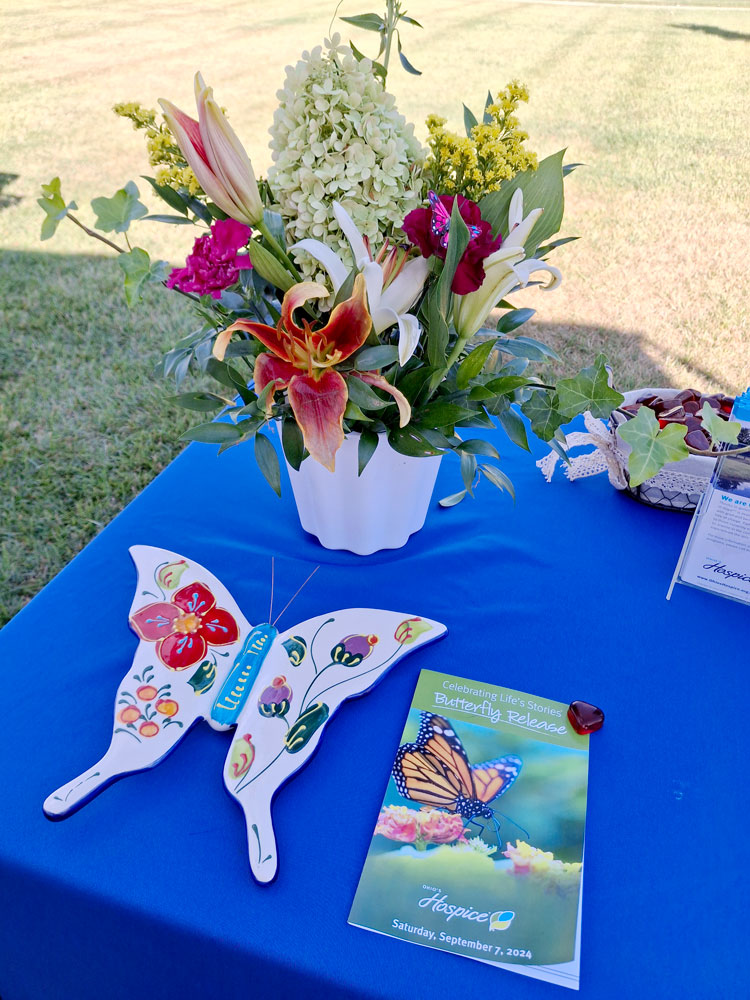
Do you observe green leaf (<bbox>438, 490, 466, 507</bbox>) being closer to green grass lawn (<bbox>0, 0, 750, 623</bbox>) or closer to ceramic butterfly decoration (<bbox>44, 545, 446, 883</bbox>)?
ceramic butterfly decoration (<bbox>44, 545, 446, 883</bbox>)

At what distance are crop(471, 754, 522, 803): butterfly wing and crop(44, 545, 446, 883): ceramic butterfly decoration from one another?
13 cm

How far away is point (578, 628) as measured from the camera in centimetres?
75

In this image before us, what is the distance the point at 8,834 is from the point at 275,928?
0.78 ft

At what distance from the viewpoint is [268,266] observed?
575mm

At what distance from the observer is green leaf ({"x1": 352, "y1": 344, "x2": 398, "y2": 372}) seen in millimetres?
567

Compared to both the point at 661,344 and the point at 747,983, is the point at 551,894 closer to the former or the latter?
the point at 747,983

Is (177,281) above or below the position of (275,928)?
above

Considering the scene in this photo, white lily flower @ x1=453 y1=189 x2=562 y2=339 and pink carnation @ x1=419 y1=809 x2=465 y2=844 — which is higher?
white lily flower @ x1=453 y1=189 x2=562 y2=339

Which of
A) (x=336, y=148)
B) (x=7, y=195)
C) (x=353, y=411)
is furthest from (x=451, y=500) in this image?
(x=7, y=195)

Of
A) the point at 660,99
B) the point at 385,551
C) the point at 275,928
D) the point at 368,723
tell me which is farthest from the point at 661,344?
the point at 660,99

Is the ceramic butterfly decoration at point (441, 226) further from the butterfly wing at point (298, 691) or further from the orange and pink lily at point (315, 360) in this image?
the butterfly wing at point (298, 691)

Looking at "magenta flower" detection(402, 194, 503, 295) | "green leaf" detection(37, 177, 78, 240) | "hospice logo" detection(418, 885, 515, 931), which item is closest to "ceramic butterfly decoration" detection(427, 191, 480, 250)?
"magenta flower" detection(402, 194, 503, 295)

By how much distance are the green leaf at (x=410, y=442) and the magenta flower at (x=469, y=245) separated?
15 cm

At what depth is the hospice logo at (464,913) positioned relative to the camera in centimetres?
51
